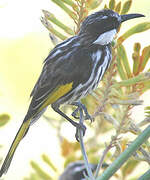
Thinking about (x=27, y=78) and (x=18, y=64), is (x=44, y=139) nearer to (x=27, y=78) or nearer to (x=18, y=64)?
(x=27, y=78)

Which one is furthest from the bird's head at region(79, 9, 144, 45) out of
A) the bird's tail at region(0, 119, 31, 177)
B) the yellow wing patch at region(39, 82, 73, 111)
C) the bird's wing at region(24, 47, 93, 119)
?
the bird's tail at region(0, 119, 31, 177)

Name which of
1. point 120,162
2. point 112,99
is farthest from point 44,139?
point 120,162

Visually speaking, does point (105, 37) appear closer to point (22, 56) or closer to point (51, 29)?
point (51, 29)

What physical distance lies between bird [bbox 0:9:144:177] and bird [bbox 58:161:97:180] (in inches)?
14.7

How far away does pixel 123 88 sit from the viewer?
1.27 m

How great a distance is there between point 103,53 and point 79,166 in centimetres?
59

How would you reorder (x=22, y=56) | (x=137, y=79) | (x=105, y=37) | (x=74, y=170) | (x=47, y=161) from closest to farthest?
(x=137, y=79) → (x=47, y=161) → (x=105, y=37) → (x=74, y=170) → (x=22, y=56)

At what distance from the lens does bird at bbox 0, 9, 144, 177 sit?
5.44 ft

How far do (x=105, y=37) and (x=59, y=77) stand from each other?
0.25m

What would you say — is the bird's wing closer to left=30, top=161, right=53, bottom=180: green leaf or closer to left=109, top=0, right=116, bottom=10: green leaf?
left=30, top=161, right=53, bottom=180: green leaf

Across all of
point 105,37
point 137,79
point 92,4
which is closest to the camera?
point 137,79

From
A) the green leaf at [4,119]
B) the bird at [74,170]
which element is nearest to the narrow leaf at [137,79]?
the green leaf at [4,119]

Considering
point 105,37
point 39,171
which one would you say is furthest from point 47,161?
point 105,37

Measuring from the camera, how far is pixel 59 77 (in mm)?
1694
